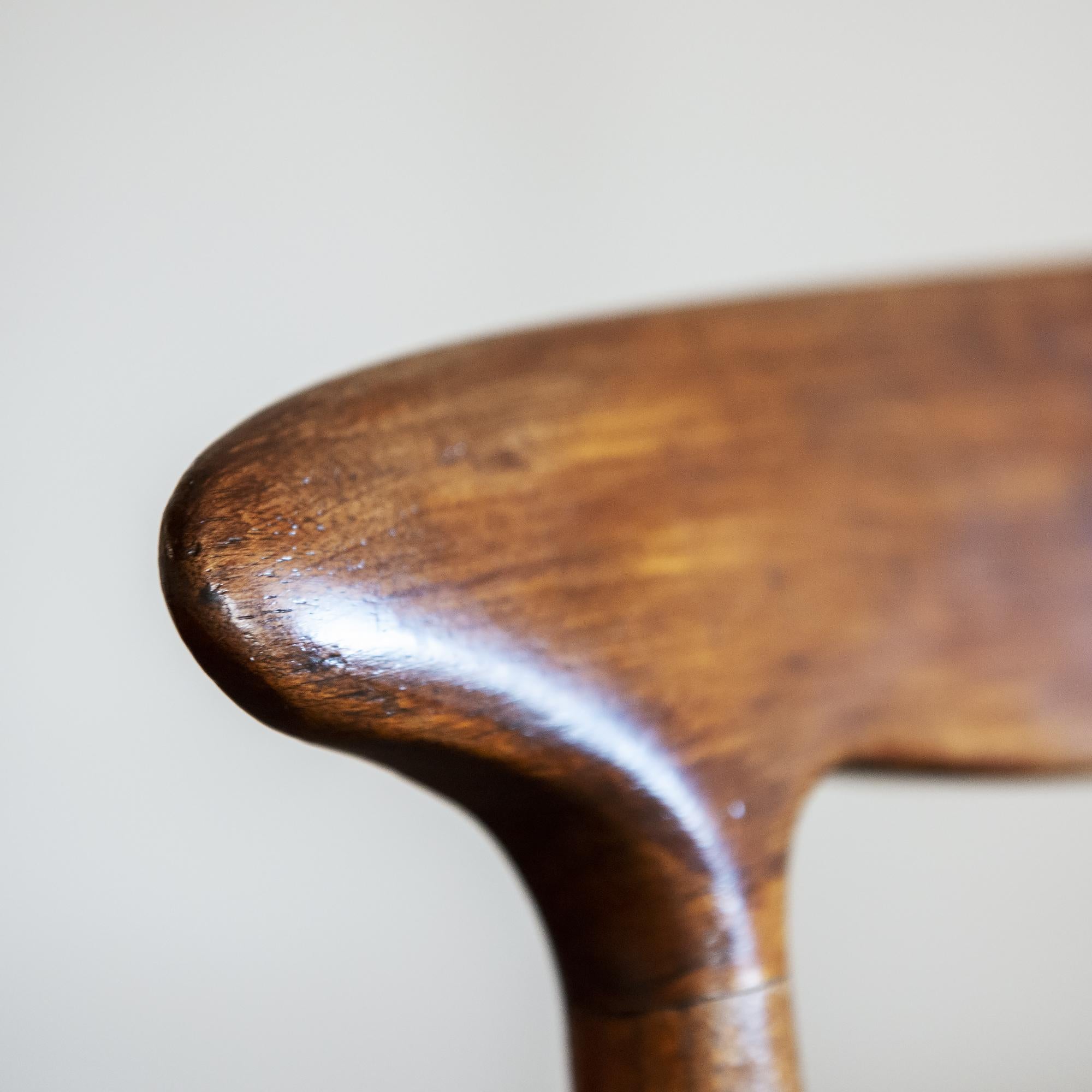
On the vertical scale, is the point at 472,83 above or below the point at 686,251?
above

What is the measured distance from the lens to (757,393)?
13cm

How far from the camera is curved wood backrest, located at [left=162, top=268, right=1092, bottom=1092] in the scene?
117 mm

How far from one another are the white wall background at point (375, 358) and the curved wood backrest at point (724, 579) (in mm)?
549

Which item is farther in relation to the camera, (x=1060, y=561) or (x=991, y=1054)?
(x=991, y=1054)

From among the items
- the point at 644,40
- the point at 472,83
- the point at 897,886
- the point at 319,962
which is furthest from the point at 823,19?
the point at 319,962

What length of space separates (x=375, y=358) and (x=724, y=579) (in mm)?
569

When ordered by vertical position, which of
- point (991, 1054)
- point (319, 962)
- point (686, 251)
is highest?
point (686, 251)

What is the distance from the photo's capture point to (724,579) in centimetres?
12

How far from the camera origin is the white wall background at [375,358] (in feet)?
2.05

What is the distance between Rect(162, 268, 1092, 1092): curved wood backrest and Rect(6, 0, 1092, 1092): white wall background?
0.55 metres

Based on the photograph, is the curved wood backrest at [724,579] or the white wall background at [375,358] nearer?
the curved wood backrest at [724,579]

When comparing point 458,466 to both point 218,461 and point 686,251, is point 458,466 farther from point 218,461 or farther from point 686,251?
point 686,251

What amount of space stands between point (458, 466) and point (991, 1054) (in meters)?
0.73

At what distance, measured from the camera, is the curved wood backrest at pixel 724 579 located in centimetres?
12
